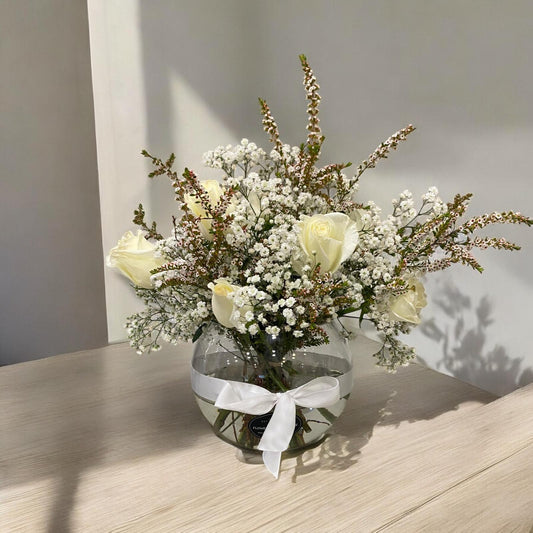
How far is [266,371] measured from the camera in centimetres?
76

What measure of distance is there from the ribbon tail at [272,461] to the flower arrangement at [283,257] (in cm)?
10

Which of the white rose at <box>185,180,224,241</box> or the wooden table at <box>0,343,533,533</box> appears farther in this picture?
the white rose at <box>185,180,224,241</box>

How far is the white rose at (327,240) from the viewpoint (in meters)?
0.69

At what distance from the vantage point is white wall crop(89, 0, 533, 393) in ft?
3.21

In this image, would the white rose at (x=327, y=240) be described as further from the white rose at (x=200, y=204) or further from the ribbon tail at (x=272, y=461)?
the ribbon tail at (x=272, y=461)

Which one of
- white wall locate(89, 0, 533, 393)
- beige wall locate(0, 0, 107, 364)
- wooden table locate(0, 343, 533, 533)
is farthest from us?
beige wall locate(0, 0, 107, 364)

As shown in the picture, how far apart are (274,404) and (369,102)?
0.76 metres

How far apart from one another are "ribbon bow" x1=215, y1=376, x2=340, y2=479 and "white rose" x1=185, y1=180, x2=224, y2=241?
21cm

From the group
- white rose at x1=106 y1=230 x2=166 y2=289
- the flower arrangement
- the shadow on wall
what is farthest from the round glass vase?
the shadow on wall

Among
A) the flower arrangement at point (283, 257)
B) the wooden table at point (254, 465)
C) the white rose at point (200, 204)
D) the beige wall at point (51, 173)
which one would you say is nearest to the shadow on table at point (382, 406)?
the wooden table at point (254, 465)

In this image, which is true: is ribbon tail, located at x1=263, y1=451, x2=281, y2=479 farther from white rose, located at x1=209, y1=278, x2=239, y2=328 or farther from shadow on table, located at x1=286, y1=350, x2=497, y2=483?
white rose, located at x1=209, y1=278, x2=239, y2=328

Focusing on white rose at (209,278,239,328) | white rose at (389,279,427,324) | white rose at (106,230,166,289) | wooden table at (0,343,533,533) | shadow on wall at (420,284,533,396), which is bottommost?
wooden table at (0,343,533,533)

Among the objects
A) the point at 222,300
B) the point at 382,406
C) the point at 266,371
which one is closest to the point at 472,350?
the point at 382,406

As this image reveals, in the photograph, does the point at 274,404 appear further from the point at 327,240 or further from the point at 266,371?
the point at 327,240
